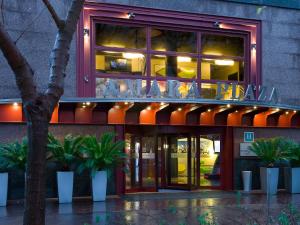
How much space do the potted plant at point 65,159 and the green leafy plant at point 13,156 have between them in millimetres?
782

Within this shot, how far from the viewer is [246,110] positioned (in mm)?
17609

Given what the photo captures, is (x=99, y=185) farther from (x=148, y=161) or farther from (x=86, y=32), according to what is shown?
(x=86, y=32)

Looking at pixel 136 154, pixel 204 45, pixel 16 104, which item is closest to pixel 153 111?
pixel 136 154

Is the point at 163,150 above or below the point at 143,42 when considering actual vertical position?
below

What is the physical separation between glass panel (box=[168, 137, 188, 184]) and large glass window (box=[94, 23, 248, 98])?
2.05m

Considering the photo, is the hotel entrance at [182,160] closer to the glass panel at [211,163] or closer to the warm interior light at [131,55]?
the glass panel at [211,163]

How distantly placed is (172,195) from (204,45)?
18.4 ft

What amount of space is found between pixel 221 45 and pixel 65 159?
302 inches

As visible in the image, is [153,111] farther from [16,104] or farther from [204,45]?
[16,104]

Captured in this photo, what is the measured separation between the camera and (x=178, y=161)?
60.7 feet

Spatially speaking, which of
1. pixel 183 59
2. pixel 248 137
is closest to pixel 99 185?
pixel 183 59

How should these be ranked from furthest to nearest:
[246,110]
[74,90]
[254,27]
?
[254,27] → [246,110] → [74,90]

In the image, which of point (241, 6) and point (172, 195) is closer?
point (172, 195)

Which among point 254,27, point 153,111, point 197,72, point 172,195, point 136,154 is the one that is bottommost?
point 172,195
